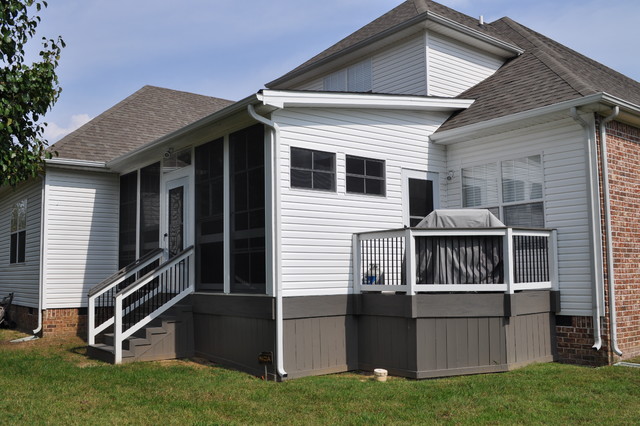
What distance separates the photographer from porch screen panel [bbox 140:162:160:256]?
12.2 meters

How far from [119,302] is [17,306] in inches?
275

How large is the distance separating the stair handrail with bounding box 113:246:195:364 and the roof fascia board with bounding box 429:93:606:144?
15.5 ft

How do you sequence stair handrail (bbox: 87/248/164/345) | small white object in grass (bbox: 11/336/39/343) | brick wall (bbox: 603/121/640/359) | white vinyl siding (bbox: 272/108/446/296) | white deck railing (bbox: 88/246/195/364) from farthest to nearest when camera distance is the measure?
1. small white object in grass (bbox: 11/336/39/343)
2. stair handrail (bbox: 87/248/164/345)
3. white deck railing (bbox: 88/246/195/364)
4. brick wall (bbox: 603/121/640/359)
5. white vinyl siding (bbox: 272/108/446/296)

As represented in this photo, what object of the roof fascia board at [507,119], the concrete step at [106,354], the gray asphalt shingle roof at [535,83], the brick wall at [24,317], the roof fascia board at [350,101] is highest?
the gray asphalt shingle roof at [535,83]

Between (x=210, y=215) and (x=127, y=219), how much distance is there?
4091 mm

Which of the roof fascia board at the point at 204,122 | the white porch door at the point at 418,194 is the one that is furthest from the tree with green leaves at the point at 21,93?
the white porch door at the point at 418,194

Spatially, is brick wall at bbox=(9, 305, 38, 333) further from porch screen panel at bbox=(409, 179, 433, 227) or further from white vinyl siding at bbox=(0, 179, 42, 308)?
porch screen panel at bbox=(409, 179, 433, 227)

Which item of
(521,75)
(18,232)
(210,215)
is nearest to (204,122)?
(210,215)

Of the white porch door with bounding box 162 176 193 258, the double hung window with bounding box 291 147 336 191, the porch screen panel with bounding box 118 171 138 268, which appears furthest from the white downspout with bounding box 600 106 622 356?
the porch screen panel with bounding box 118 171 138 268

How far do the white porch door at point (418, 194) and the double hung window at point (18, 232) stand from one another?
980cm

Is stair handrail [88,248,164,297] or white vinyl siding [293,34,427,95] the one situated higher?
white vinyl siding [293,34,427,95]

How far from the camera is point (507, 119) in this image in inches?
374

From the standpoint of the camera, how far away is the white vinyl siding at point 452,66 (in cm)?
1233

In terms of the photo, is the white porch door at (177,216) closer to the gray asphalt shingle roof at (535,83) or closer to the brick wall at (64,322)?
the brick wall at (64,322)
